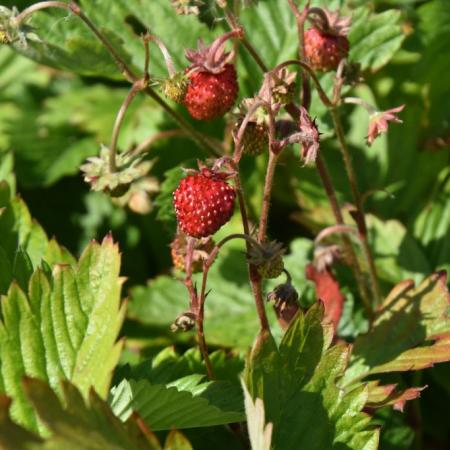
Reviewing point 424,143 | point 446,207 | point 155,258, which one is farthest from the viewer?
point 155,258

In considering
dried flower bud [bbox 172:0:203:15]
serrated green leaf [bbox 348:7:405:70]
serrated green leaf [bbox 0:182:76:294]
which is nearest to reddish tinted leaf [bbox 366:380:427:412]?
serrated green leaf [bbox 0:182:76:294]

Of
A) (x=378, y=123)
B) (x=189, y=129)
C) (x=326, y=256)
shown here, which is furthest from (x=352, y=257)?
(x=189, y=129)

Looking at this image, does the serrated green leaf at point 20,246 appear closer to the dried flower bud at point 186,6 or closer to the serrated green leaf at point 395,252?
the dried flower bud at point 186,6

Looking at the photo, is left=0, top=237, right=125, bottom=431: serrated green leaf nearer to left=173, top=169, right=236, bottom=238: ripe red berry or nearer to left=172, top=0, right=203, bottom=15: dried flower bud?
left=173, top=169, right=236, bottom=238: ripe red berry

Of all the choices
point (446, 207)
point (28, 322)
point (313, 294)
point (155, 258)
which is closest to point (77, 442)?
point (28, 322)

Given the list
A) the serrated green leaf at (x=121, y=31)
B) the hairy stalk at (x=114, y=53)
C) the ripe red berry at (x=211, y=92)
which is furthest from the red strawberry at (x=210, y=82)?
the serrated green leaf at (x=121, y=31)

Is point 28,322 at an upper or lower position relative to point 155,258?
upper

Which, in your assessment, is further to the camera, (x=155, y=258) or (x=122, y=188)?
(x=155, y=258)

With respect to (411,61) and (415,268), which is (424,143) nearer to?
(411,61)

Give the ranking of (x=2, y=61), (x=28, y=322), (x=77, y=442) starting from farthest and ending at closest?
(x=2, y=61), (x=28, y=322), (x=77, y=442)
